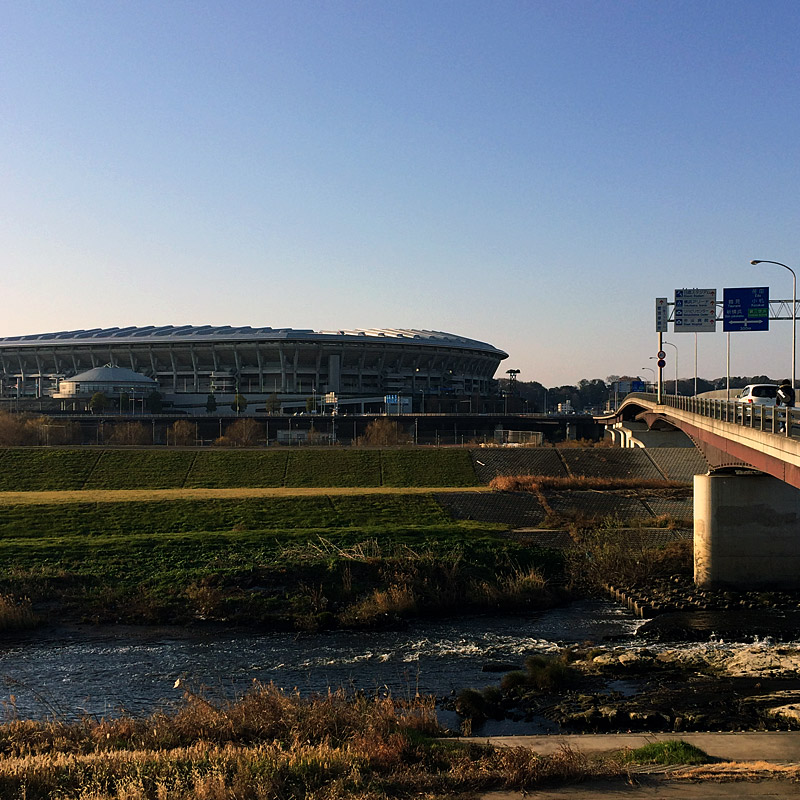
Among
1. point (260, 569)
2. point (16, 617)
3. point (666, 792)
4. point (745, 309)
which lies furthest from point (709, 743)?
point (745, 309)

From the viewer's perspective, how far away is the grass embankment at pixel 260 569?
30453 millimetres

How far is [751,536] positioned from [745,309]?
67.6 ft

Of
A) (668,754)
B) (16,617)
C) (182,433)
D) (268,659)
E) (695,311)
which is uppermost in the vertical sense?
(695,311)

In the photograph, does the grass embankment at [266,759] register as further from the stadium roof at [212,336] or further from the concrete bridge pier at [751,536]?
the stadium roof at [212,336]

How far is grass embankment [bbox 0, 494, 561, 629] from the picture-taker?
99.9ft

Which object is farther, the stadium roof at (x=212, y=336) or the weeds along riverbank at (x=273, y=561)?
the stadium roof at (x=212, y=336)

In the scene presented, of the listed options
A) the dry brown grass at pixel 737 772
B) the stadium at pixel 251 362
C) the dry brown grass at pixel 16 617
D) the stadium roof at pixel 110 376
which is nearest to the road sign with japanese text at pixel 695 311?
the dry brown grass at pixel 16 617

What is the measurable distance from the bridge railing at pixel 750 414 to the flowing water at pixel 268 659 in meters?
7.93

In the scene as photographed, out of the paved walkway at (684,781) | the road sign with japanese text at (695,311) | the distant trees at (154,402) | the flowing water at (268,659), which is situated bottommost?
the flowing water at (268,659)

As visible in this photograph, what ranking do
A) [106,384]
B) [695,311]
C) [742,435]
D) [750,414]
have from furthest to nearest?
[106,384] < [695,311] < [742,435] < [750,414]

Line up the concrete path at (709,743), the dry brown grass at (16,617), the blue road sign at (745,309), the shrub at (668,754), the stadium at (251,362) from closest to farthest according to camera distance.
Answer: the shrub at (668,754) → the concrete path at (709,743) → the dry brown grass at (16,617) → the blue road sign at (745,309) → the stadium at (251,362)

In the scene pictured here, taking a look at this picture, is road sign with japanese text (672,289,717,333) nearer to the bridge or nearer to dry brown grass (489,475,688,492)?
dry brown grass (489,475,688,492)

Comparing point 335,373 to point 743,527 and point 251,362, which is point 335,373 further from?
point 743,527

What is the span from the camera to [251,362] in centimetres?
15212
